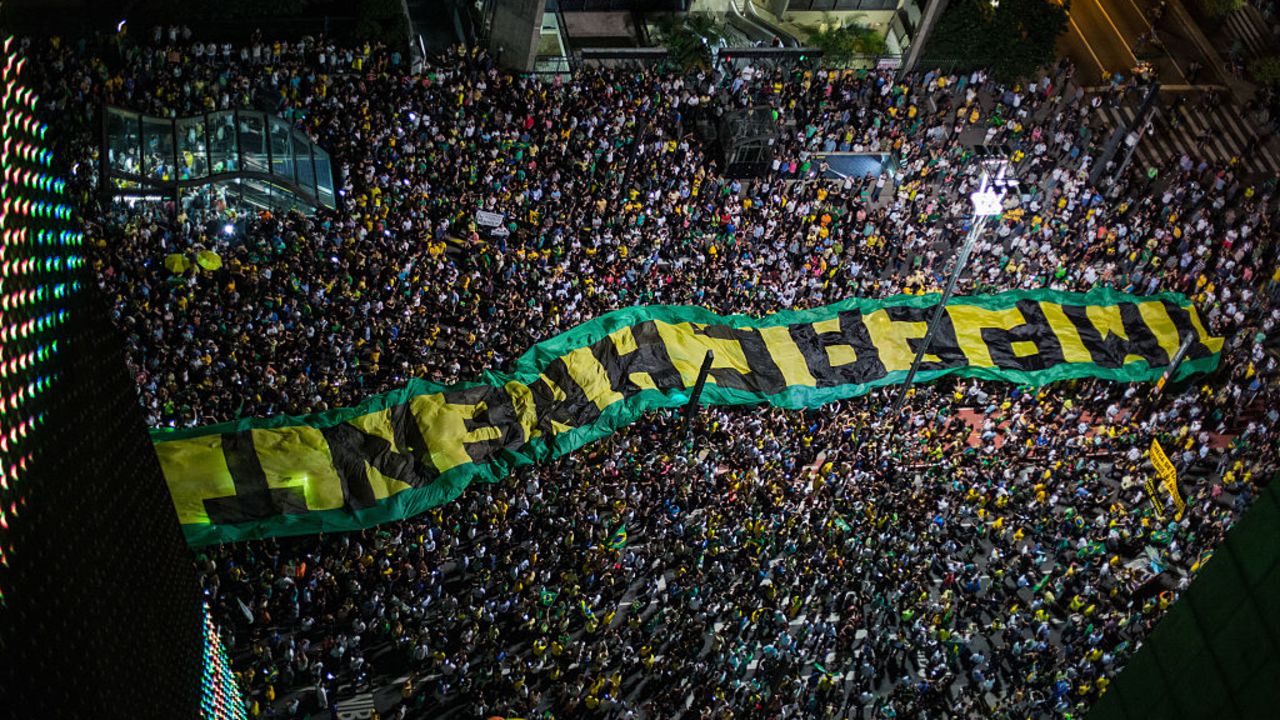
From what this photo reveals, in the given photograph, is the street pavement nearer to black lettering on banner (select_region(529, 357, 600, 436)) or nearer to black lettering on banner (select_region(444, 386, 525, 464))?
black lettering on banner (select_region(529, 357, 600, 436))

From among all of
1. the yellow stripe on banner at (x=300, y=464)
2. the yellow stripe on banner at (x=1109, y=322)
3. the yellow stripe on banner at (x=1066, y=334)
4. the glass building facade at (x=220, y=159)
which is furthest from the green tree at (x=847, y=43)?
the yellow stripe on banner at (x=300, y=464)

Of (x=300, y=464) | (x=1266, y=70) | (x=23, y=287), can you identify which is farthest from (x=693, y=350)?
(x=1266, y=70)

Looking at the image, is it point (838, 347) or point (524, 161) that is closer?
point (838, 347)

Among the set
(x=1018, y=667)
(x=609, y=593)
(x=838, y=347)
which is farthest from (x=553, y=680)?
(x=838, y=347)

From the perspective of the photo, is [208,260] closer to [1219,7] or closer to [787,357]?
[787,357]

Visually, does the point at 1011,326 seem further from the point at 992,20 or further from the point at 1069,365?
the point at 992,20

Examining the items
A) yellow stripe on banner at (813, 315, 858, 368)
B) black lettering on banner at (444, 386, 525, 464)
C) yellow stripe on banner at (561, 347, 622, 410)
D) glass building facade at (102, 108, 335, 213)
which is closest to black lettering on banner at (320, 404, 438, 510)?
black lettering on banner at (444, 386, 525, 464)
